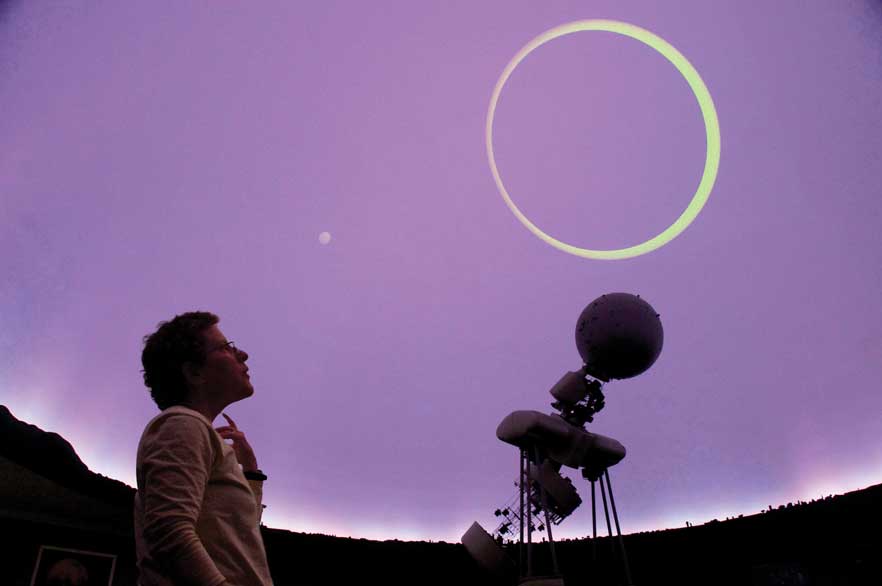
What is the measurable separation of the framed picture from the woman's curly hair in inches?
370

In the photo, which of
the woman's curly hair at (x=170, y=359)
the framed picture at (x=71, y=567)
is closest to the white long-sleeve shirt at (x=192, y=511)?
the woman's curly hair at (x=170, y=359)

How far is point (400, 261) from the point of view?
16.7m

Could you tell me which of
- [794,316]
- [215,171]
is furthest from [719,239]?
[215,171]

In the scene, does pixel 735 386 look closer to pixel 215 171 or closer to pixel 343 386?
pixel 343 386

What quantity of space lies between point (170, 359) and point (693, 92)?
55.7 ft

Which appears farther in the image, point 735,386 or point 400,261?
point 400,261

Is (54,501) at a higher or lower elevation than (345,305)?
lower

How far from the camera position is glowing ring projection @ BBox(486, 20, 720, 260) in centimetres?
1502

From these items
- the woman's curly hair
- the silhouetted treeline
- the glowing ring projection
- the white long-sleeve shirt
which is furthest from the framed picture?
the glowing ring projection

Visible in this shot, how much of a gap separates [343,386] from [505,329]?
5.27 m

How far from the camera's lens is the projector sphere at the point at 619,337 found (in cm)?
757

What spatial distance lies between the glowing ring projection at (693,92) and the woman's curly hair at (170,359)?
1497 cm

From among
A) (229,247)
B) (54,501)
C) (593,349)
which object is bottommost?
(54,501)

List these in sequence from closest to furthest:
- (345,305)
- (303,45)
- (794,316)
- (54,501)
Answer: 1. (54,501)
2. (794,316)
3. (303,45)
4. (345,305)
